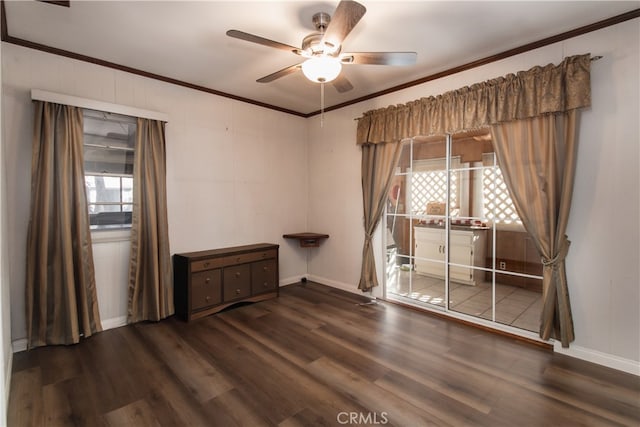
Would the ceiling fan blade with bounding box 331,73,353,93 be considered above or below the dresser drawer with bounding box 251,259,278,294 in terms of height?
above

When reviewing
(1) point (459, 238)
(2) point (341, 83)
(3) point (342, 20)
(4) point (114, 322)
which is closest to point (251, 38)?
(3) point (342, 20)

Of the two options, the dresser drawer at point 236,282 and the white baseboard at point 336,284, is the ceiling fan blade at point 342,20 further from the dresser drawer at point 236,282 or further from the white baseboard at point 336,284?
the white baseboard at point 336,284

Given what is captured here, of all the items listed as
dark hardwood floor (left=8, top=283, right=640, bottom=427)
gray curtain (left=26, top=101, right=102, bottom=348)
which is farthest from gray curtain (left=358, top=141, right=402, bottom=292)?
gray curtain (left=26, top=101, right=102, bottom=348)

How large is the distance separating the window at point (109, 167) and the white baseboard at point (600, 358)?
4.22 m

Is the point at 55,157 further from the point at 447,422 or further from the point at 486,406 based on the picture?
the point at 486,406

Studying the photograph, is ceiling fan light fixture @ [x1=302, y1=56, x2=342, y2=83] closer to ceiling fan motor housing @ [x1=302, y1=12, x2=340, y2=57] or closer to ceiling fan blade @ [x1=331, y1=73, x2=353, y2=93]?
ceiling fan motor housing @ [x1=302, y1=12, x2=340, y2=57]

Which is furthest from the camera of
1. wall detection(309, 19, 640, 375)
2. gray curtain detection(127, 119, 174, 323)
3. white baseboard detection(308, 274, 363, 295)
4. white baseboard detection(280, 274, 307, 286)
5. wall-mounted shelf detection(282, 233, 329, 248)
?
white baseboard detection(280, 274, 307, 286)

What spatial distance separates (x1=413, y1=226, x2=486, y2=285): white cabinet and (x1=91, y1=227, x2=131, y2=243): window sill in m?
3.19

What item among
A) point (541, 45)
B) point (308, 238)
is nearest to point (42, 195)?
point (308, 238)

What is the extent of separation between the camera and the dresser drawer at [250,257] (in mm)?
3641

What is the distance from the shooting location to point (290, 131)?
4750 mm

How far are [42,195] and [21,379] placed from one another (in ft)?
4.72

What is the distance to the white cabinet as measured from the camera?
3223 millimetres

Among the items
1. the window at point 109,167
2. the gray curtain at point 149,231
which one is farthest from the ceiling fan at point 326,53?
the window at point 109,167
